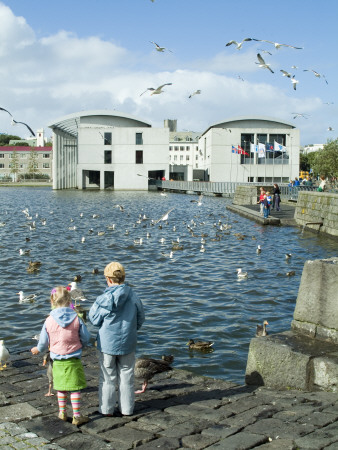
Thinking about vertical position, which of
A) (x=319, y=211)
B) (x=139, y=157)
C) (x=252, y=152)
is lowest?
(x=319, y=211)

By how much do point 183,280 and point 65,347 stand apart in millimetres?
9893

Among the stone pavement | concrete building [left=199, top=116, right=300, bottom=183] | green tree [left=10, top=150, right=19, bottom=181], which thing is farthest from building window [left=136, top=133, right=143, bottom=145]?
the stone pavement

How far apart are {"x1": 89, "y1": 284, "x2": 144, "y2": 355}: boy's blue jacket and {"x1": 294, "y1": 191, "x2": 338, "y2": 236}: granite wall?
19833 mm

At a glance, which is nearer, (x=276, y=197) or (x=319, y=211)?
(x=319, y=211)

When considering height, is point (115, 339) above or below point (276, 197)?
below

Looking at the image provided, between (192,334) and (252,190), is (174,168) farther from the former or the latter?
(192,334)

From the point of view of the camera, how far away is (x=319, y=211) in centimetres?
2638

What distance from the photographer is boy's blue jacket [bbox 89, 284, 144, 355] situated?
565 centimetres

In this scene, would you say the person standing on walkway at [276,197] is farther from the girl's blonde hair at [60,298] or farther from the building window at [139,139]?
the building window at [139,139]

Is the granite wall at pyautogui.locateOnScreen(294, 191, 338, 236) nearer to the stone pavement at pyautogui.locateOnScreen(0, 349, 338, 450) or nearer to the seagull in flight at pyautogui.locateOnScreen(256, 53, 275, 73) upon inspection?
the seagull in flight at pyautogui.locateOnScreen(256, 53, 275, 73)

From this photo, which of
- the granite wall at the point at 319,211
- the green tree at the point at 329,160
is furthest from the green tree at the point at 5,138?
the granite wall at the point at 319,211

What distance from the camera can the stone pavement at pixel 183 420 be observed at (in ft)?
16.0

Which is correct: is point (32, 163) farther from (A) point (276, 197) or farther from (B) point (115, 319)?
(B) point (115, 319)

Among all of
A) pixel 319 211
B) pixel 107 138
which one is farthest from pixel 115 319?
pixel 107 138
